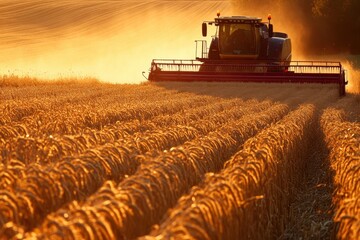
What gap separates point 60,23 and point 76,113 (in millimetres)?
62470

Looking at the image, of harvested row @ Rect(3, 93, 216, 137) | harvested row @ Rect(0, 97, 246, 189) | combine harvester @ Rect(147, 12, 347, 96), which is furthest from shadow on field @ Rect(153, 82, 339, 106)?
harvested row @ Rect(0, 97, 246, 189)

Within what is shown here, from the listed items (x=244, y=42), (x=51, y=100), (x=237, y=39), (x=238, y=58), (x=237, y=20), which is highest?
(x=237, y=20)

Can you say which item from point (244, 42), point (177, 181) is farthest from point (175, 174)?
point (244, 42)

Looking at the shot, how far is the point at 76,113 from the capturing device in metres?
14.5

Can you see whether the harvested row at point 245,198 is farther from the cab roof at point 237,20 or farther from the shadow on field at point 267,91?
the cab roof at point 237,20

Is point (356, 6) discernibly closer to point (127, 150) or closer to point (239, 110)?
point (239, 110)

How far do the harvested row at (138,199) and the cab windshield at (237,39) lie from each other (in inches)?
890

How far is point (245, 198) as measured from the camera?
22.0 feet

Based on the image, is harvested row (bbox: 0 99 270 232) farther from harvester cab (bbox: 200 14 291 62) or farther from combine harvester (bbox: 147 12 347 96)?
harvester cab (bbox: 200 14 291 62)

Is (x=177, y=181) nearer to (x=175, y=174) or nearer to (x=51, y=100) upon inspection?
(x=175, y=174)

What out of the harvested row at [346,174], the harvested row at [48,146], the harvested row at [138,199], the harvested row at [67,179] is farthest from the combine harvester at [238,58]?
the harvested row at [67,179]

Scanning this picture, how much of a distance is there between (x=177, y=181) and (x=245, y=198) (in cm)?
64

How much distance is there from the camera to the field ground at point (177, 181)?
17.7 ft

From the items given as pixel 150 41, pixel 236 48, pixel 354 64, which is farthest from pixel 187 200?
pixel 150 41
